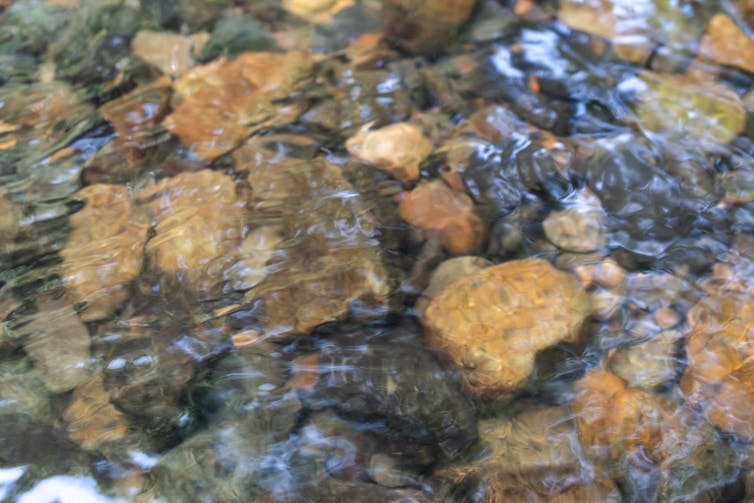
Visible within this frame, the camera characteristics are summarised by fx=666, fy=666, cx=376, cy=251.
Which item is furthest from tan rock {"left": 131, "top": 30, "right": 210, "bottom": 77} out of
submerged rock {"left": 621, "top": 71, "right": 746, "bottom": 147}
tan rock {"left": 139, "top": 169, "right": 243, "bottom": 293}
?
submerged rock {"left": 621, "top": 71, "right": 746, "bottom": 147}

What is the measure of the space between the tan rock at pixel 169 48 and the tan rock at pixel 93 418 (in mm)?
1453

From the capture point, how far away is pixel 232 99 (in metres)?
2.63

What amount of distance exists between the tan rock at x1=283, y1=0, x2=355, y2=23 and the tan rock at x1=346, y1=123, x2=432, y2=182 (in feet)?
2.53

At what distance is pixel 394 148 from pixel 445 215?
36cm

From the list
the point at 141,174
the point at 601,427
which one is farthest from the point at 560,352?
the point at 141,174

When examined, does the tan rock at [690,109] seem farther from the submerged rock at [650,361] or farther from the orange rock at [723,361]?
the submerged rock at [650,361]

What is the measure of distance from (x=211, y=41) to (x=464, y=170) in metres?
1.32

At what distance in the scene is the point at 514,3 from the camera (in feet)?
9.80

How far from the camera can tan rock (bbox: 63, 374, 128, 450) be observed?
1740 mm

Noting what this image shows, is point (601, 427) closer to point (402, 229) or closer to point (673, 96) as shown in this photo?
point (402, 229)

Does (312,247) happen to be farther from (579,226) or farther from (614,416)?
(614,416)

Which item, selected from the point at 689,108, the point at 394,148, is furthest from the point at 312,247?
the point at 689,108

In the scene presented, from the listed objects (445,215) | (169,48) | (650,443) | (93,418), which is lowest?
(650,443)

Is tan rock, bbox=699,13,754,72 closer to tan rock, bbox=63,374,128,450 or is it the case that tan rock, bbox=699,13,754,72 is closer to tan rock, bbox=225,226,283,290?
tan rock, bbox=225,226,283,290
